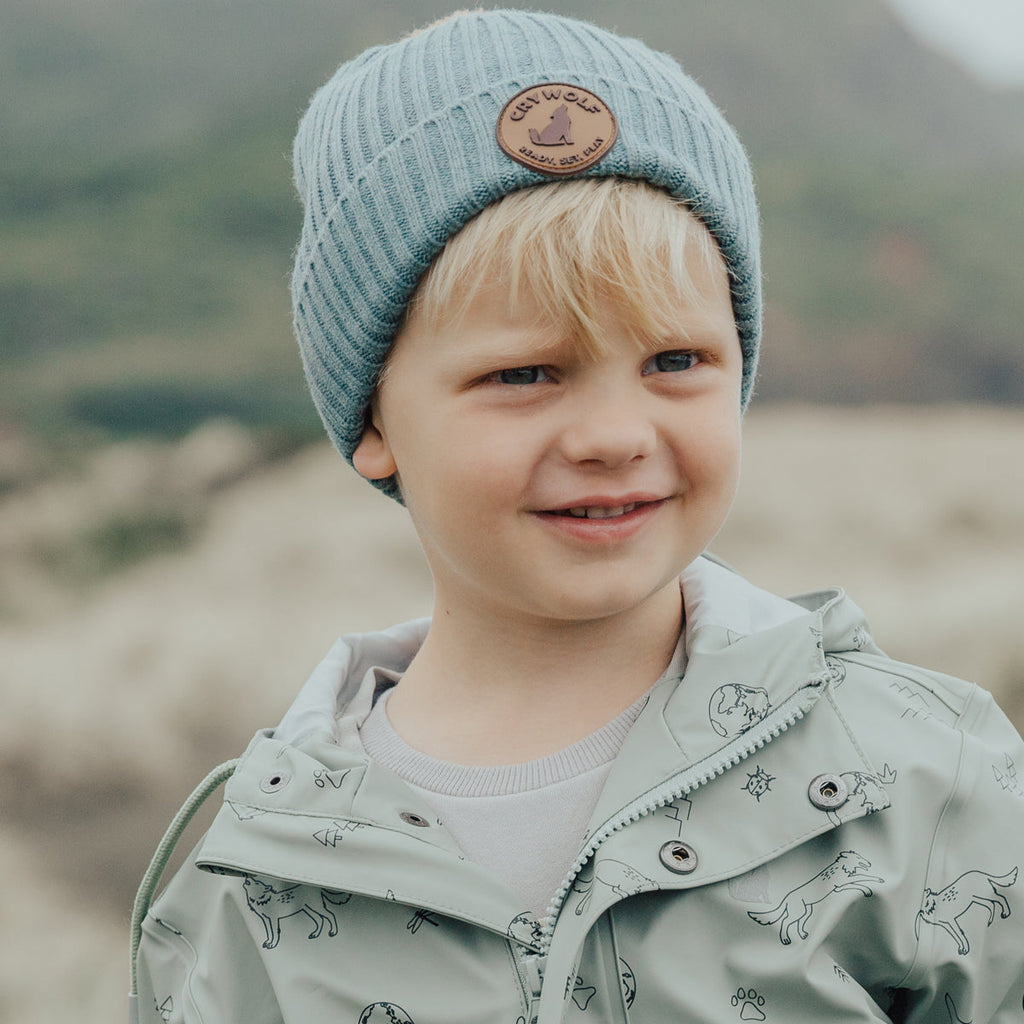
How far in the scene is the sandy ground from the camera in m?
3.14

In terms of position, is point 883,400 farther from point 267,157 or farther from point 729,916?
point 729,916

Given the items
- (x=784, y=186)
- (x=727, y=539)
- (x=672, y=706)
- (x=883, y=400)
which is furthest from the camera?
(x=784, y=186)

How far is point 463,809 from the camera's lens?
126 centimetres

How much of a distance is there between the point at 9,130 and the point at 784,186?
3.13 meters

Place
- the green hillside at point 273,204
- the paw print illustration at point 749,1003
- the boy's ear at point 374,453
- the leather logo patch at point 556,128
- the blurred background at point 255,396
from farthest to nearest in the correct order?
the green hillside at point 273,204 → the blurred background at point 255,396 → the boy's ear at point 374,453 → the leather logo patch at point 556,128 → the paw print illustration at point 749,1003

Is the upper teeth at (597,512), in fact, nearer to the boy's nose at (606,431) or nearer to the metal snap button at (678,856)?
the boy's nose at (606,431)

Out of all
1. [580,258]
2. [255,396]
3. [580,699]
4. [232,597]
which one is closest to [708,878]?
[580,699]

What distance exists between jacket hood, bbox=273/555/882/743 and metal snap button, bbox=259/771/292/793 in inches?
3.4

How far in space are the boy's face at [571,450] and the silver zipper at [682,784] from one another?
0.16 meters

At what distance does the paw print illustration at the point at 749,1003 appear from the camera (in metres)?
1.07

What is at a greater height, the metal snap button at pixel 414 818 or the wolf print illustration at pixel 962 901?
the wolf print illustration at pixel 962 901

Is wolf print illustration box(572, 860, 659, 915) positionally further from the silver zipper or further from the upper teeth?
the upper teeth

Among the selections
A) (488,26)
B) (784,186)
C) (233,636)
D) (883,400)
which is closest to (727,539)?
(883,400)

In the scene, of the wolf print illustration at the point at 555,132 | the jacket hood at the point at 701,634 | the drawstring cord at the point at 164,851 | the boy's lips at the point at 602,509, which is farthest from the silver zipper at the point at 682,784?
the wolf print illustration at the point at 555,132
